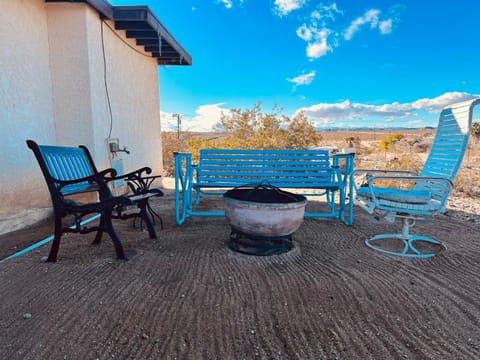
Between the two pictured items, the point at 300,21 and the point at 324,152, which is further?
the point at 300,21

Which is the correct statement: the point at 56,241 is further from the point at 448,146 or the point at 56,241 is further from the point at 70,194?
the point at 448,146

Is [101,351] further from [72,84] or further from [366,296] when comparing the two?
[72,84]

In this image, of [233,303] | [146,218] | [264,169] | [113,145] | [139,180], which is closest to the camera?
[233,303]

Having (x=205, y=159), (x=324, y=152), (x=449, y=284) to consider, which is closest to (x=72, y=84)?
(x=205, y=159)

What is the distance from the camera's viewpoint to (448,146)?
2699 millimetres

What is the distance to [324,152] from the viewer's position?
3.65 m

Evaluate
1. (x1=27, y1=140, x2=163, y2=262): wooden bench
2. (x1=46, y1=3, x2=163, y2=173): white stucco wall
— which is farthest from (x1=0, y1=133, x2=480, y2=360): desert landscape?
(x1=46, y1=3, x2=163, y2=173): white stucco wall

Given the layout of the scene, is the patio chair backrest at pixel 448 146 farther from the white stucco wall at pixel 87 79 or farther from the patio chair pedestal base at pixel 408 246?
the white stucco wall at pixel 87 79

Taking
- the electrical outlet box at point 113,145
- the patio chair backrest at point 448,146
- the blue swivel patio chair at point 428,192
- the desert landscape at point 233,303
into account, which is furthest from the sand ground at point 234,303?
the electrical outlet box at point 113,145

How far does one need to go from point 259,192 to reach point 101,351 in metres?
1.75

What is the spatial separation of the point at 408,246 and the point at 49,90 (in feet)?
16.3

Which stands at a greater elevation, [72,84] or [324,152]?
[72,84]

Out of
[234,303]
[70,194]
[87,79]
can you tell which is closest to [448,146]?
[234,303]

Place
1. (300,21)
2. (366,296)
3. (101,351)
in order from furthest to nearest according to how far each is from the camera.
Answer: (300,21) < (366,296) < (101,351)
